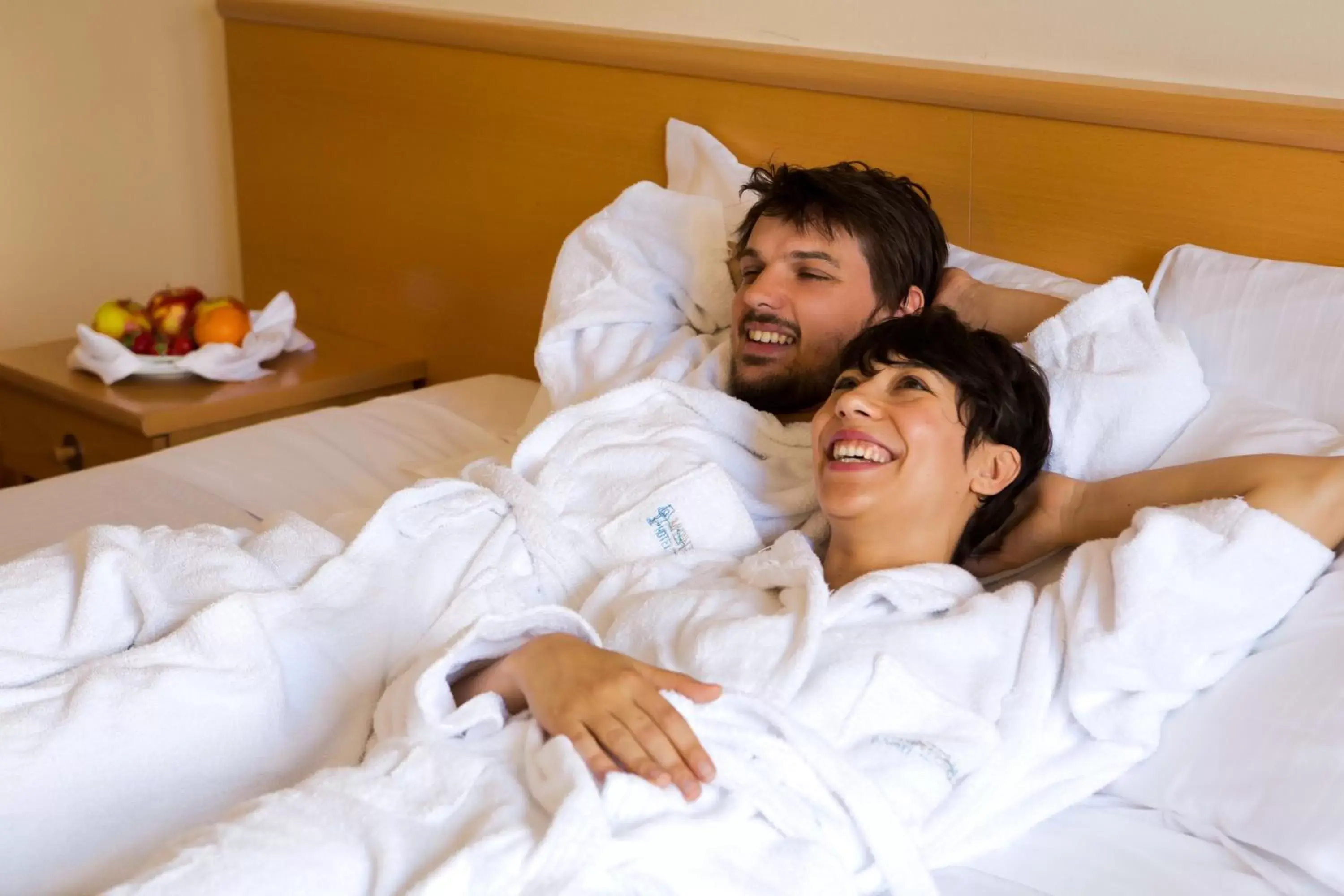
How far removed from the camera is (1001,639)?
48.1 inches

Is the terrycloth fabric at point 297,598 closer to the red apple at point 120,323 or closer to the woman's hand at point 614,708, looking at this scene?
the woman's hand at point 614,708

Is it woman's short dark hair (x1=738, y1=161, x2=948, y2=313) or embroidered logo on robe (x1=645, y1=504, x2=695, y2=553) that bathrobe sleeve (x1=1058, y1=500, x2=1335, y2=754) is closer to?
embroidered logo on robe (x1=645, y1=504, x2=695, y2=553)

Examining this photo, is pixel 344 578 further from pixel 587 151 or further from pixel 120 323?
pixel 120 323

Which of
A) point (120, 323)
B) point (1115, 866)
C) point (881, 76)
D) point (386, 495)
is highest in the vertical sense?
point (881, 76)

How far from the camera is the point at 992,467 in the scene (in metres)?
1.35

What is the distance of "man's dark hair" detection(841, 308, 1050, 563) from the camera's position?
134 cm

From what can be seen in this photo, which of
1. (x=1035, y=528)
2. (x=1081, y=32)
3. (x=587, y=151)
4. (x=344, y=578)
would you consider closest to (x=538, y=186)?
(x=587, y=151)

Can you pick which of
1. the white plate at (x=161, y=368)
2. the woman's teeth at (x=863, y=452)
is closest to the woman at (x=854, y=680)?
the woman's teeth at (x=863, y=452)

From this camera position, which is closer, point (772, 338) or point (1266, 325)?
point (1266, 325)

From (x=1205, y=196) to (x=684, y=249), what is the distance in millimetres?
628

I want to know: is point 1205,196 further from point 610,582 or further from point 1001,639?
point 610,582

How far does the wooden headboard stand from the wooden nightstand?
0.12m

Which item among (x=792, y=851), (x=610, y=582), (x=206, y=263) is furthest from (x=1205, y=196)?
(x=206, y=263)

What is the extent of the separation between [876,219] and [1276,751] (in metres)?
0.74
